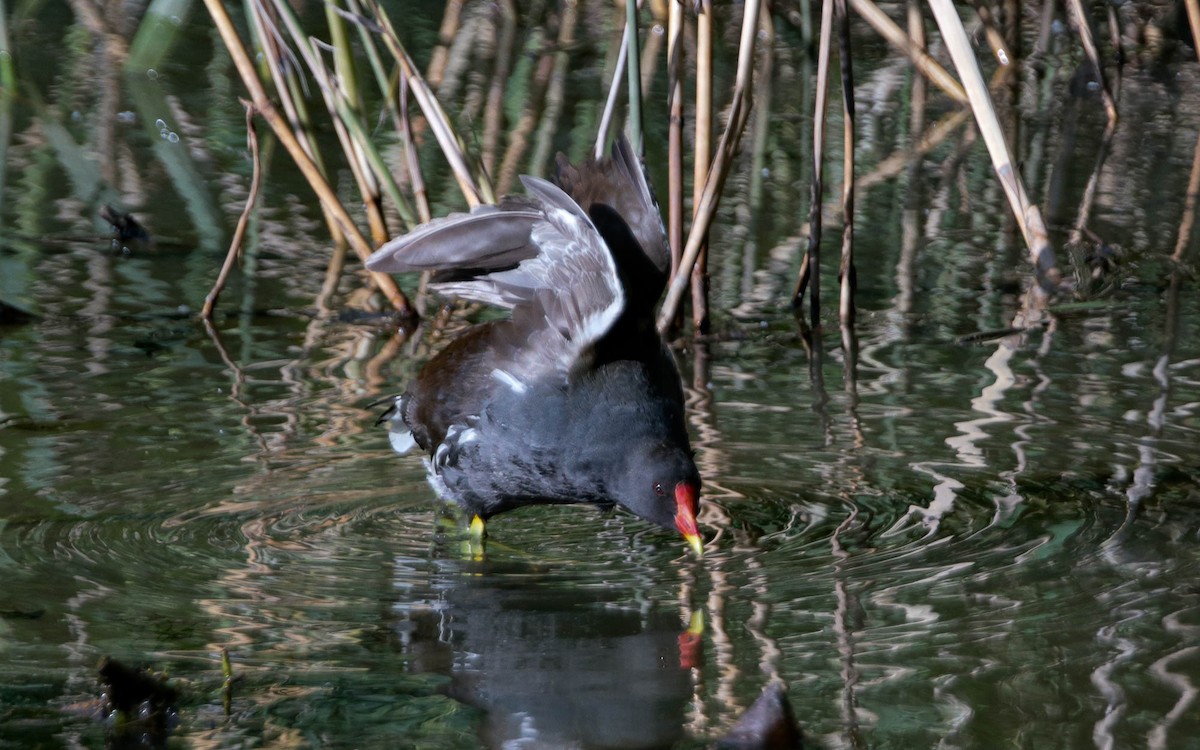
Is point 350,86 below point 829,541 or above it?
above

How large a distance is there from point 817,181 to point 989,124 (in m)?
0.79

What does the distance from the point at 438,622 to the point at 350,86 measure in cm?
209

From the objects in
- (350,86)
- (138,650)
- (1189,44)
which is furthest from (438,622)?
(1189,44)

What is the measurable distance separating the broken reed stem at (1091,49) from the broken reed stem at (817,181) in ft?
6.82

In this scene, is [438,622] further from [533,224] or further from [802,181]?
[802,181]

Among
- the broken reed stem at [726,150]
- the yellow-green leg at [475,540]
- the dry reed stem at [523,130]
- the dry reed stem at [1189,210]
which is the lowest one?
the yellow-green leg at [475,540]

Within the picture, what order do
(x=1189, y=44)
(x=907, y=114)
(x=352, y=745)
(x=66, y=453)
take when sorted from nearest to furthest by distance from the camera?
(x=352, y=745)
(x=66, y=453)
(x=907, y=114)
(x=1189, y=44)

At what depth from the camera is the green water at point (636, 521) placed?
95.7 inches

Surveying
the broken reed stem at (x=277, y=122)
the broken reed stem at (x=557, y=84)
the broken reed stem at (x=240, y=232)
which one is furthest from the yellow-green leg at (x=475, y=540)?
the broken reed stem at (x=557, y=84)

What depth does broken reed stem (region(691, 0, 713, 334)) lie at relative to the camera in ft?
14.0

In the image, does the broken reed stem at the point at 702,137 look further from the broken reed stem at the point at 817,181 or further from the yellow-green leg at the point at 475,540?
the yellow-green leg at the point at 475,540

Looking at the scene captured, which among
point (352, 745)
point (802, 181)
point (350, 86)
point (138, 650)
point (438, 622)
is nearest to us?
point (352, 745)

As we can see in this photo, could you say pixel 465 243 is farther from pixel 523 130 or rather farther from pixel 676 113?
pixel 523 130

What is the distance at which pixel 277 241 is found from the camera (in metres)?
5.76
